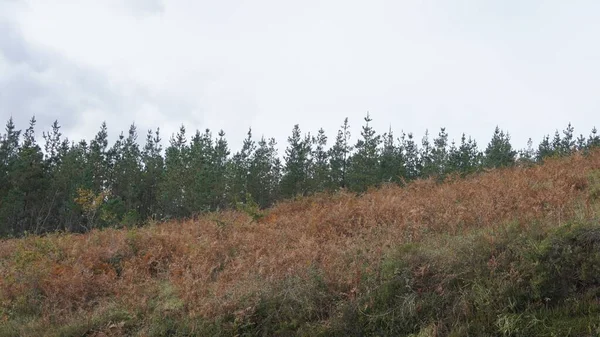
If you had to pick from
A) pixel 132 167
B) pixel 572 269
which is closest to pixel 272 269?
pixel 572 269

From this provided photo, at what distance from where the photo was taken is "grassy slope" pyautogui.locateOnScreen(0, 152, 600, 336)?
4.36 meters

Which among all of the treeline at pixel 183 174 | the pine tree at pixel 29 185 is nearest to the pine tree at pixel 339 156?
the treeline at pixel 183 174

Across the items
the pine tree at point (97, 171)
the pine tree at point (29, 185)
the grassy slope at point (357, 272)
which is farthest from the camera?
the pine tree at point (97, 171)

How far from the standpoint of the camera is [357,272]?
543 centimetres

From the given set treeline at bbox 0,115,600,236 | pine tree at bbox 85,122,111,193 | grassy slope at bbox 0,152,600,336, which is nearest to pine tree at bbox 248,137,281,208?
treeline at bbox 0,115,600,236

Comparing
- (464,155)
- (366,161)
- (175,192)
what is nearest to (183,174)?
(175,192)

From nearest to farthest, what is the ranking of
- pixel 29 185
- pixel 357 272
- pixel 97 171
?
Answer: 1. pixel 357 272
2. pixel 29 185
3. pixel 97 171

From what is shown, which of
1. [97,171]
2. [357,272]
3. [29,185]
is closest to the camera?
[357,272]

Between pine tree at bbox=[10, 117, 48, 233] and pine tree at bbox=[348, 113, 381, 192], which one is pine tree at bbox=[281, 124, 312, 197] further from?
pine tree at bbox=[10, 117, 48, 233]

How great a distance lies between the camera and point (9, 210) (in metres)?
43.3

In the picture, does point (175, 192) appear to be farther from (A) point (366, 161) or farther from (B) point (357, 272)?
(B) point (357, 272)

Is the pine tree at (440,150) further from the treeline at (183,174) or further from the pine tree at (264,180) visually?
the pine tree at (264,180)

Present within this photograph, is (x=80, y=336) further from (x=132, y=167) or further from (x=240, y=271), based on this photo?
(x=132, y=167)

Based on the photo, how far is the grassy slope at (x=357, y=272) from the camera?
436 cm
